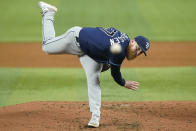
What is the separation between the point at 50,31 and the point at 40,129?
1.54 metres

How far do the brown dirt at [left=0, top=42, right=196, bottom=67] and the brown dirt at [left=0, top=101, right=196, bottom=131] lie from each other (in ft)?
12.3

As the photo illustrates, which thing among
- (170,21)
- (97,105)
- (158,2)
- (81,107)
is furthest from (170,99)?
(158,2)

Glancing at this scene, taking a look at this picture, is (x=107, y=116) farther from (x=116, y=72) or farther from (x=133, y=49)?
(x=133, y=49)

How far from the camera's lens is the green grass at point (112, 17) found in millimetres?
16984

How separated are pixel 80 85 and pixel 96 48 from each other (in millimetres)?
3941

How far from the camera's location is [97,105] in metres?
7.91

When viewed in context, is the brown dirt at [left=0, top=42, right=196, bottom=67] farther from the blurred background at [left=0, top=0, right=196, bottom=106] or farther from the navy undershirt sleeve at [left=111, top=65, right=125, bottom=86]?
the navy undershirt sleeve at [left=111, top=65, right=125, bottom=86]

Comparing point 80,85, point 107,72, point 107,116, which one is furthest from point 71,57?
point 107,116

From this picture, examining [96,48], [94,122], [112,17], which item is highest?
[96,48]

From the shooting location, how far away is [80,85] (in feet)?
37.3

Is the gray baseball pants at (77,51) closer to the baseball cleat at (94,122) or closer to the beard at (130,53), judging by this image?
the baseball cleat at (94,122)

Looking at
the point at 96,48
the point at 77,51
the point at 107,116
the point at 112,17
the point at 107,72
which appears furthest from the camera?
the point at 112,17

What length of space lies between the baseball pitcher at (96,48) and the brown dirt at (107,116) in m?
0.50

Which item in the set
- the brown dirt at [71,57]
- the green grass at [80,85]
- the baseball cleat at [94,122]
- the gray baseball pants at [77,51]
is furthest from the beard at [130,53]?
the brown dirt at [71,57]
